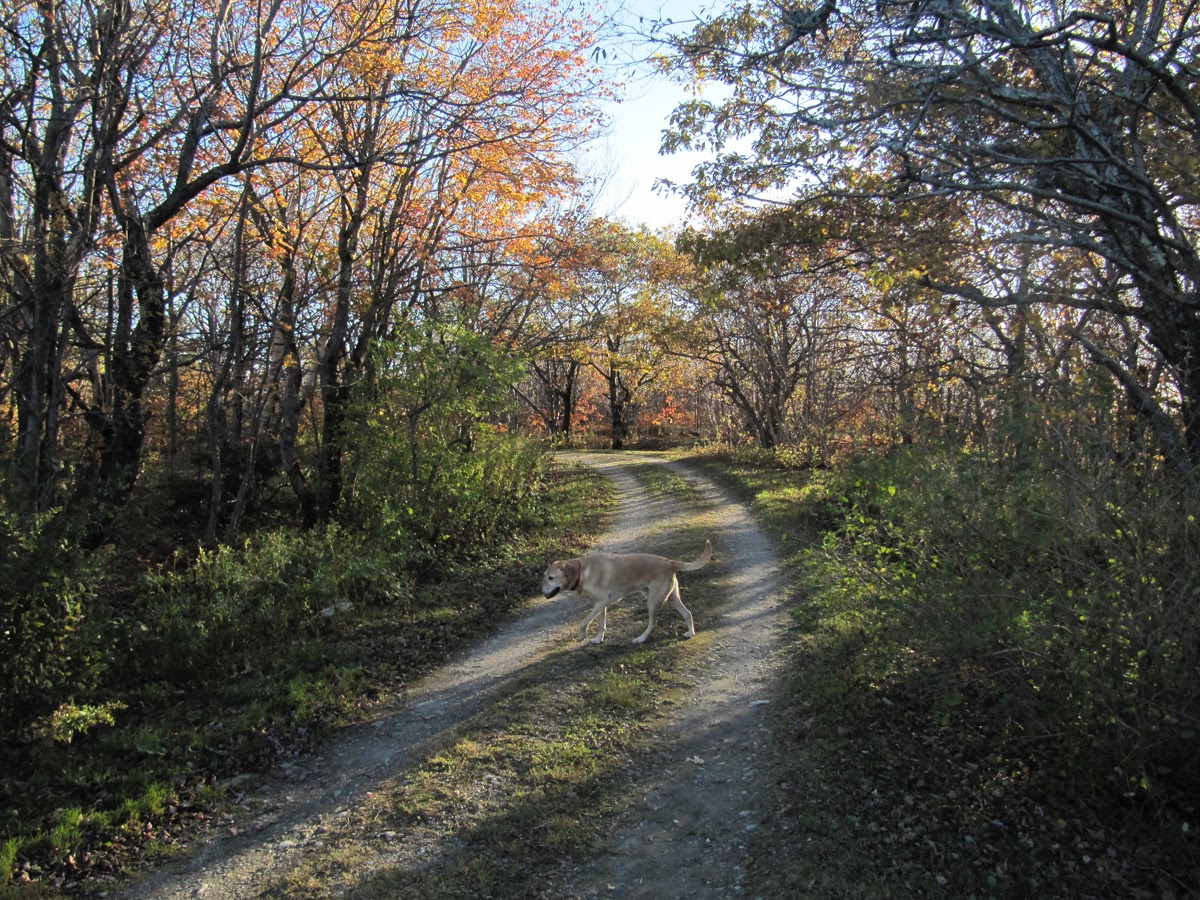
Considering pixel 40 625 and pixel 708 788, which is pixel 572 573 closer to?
pixel 708 788

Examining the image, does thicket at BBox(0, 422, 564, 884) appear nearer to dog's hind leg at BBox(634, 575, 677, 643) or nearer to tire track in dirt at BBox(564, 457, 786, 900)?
dog's hind leg at BBox(634, 575, 677, 643)

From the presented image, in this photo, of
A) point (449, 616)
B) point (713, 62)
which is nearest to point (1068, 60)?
point (713, 62)

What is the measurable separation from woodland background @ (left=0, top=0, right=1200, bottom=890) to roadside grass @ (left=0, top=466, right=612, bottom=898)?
2.4 inches

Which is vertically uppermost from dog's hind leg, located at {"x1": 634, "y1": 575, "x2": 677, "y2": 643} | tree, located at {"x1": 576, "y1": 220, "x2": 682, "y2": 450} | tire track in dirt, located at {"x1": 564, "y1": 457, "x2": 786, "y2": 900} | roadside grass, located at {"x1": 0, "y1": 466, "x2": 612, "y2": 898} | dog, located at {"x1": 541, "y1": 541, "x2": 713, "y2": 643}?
tree, located at {"x1": 576, "y1": 220, "x2": 682, "y2": 450}

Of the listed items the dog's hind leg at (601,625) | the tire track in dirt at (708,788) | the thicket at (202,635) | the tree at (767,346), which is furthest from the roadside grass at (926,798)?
the tree at (767,346)

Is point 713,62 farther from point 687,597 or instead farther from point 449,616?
point 449,616

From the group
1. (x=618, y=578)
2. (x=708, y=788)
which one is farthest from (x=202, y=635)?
(x=708, y=788)

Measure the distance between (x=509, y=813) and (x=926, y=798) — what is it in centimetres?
284

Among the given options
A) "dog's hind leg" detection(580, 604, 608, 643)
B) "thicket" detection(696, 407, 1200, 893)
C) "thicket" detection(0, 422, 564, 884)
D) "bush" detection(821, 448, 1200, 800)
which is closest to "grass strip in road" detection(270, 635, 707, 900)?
"dog's hind leg" detection(580, 604, 608, 643)

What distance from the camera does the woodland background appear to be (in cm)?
446

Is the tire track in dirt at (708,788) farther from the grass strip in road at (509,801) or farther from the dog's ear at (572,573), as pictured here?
the dog's ear at (572,573)

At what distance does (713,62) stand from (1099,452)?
590 cm

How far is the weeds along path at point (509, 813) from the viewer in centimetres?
432

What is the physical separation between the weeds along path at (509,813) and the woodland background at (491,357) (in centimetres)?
88
